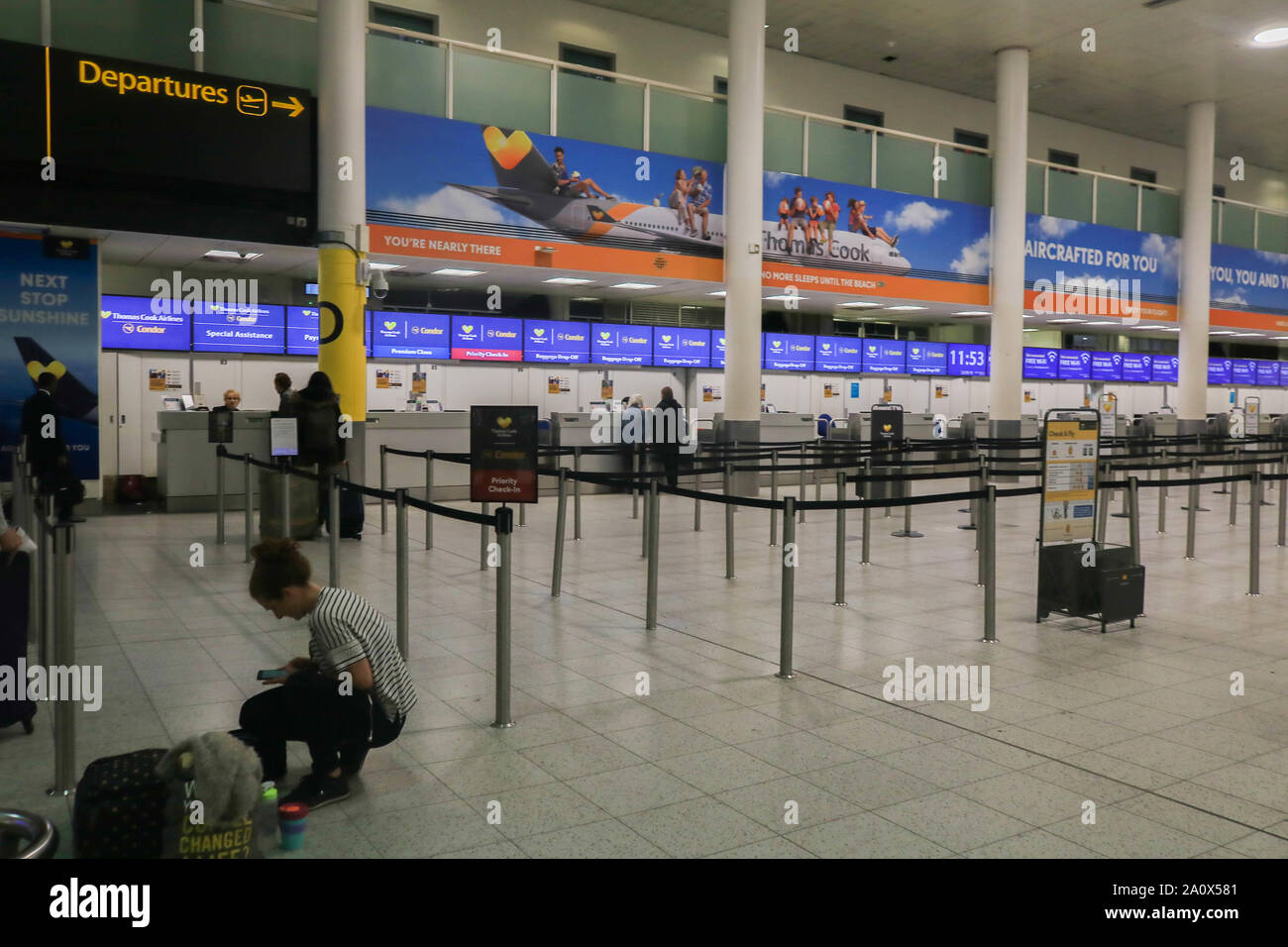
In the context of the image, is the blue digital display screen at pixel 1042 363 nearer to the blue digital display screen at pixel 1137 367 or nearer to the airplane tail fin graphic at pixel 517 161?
the blue digital display screen at pixel 1137 367

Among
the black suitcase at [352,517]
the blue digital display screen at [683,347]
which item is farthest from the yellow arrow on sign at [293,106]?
the blue digital display screen at [683,347]

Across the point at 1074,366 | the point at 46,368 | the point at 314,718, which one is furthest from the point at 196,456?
the point at 1074,366

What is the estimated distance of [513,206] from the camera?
14516 millimetres

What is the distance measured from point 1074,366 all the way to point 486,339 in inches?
597

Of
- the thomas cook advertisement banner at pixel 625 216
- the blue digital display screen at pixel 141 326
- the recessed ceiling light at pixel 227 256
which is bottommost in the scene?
the blue digital display screen at pixel 141 326

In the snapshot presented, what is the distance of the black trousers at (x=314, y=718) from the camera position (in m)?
Answer: 3.86

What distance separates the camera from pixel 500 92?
47.5ft

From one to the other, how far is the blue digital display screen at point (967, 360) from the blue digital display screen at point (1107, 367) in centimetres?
339

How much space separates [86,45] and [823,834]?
1236cm

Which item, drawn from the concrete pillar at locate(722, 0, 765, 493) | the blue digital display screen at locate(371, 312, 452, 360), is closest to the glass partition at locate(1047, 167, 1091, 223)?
the concrete pillar at locate(722, 0, 765, 493)

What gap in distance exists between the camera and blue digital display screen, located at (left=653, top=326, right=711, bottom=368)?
62.6 ft

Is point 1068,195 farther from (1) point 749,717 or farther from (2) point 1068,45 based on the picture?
(1) point 749,717

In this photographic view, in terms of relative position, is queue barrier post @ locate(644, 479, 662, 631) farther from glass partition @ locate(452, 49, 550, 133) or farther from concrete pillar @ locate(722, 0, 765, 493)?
glass partition @ locate(452, 49, 550, 133)

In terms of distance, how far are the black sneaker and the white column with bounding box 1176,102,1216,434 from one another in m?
23.2
